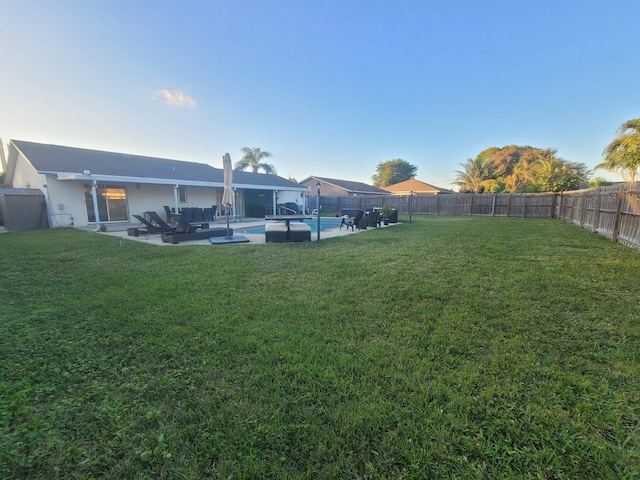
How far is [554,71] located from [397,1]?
391 inches

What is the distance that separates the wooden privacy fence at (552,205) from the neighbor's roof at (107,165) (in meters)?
12.6

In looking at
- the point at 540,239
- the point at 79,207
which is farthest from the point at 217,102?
the point at 540,239

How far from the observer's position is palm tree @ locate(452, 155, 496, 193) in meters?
33.2

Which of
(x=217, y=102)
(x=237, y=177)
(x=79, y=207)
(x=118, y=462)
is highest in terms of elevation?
(x=217, y=102)

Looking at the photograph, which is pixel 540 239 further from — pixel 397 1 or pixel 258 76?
pixel 258 76

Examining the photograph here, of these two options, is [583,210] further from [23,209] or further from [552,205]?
[23,209]

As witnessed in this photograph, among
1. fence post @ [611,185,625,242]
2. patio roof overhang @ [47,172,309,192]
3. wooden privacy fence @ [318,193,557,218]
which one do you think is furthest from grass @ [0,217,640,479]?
wooden privacy fence @ [318,193,557,218]

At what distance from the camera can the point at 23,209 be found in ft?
39.9

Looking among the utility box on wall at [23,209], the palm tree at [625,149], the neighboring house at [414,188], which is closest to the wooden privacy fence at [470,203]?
the palm tree at [625,149]

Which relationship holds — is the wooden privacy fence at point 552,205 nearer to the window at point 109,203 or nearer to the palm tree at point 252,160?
the palm tree at point 252,160

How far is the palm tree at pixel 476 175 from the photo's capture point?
3325cm

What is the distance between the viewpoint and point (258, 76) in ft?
48.3

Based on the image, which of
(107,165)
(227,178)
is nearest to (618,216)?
(227,178)

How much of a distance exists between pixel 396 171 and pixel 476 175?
2423 centimetres
